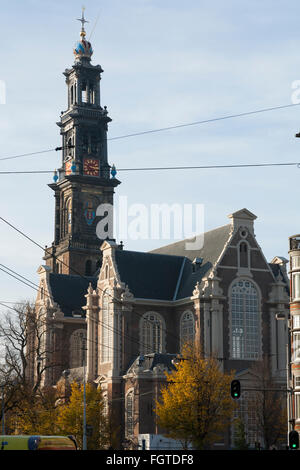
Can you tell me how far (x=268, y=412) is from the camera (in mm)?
76188

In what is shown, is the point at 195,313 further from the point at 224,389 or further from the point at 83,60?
the point at 83,60

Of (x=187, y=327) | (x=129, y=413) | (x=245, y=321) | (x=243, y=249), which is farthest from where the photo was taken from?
(x=187, y=327)

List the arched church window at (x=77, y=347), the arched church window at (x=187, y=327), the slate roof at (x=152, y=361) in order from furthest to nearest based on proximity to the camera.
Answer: the arched church window at (x=77, y=347)
the arched church window at (x=187, y=327)
the slate roof at (x=152, y=361)

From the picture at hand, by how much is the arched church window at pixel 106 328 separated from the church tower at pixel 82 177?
2396 centimetres

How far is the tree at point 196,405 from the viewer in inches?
2793

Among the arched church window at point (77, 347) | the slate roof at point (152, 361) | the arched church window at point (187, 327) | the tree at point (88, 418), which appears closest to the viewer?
the tree at point (88, 418)

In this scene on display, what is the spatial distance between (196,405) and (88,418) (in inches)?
461

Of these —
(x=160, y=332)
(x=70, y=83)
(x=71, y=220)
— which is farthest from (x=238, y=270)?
(x=70, y=83)

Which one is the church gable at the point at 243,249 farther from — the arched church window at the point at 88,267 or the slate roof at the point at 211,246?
the arched church window at the point at 88,267

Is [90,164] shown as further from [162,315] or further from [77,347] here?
[162,315]

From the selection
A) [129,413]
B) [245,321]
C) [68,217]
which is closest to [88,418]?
[129,413]

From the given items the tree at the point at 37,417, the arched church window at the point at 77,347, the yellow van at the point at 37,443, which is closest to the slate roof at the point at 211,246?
the arched church window at the point at 77,347

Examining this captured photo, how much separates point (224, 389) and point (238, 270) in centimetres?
1598

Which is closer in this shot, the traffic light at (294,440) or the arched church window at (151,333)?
the traffic light at (294,440)
